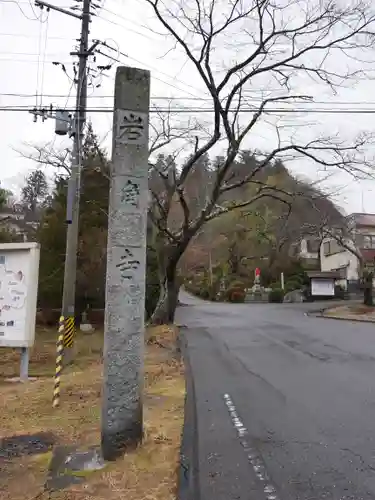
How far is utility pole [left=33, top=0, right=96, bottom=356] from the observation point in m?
15.2

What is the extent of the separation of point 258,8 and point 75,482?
15488 mm

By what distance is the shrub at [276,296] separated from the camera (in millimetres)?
56594

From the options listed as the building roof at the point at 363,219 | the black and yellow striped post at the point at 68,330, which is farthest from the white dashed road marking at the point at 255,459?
the building roof at the point at 363,219

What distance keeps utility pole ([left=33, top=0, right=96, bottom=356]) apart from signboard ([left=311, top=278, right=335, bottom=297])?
43.4 metres

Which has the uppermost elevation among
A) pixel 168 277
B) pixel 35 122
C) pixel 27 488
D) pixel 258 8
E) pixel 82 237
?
pixel 258 8

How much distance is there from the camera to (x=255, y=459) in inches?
203

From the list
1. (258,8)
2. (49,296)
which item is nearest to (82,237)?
(49,296)

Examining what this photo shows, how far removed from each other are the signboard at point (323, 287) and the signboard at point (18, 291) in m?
48.1

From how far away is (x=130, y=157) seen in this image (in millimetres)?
5531

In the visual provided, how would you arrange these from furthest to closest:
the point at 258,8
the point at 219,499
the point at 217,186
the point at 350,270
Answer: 1. the point at 350,270
2. the point at 217,186
3. the point at 258,8
4. the point at 219,499

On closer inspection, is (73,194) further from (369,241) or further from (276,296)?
(369,241)

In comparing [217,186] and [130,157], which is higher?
[217,186]

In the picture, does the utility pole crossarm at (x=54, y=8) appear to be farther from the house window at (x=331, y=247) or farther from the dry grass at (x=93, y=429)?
the house window at (x=331, y=247)

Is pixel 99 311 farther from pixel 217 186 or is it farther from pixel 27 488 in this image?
pixel 27 488
